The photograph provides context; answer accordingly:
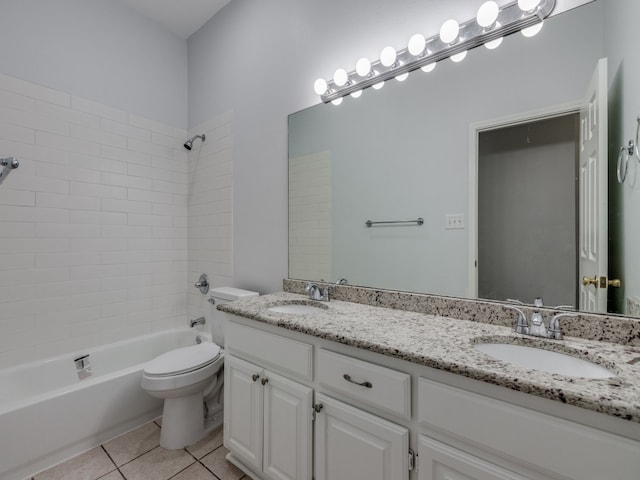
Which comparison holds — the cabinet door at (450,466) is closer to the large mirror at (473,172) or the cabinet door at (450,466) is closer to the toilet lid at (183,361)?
the large mirror at (473,172)

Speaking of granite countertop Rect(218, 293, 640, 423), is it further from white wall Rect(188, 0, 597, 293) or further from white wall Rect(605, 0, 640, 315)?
white wall Rect(188, 0, 597, 293)

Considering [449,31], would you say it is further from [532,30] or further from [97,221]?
[97,221]

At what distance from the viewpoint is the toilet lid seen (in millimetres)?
1693

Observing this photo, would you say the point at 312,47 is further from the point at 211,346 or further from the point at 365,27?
the point at 211,346

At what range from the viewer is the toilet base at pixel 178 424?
5.75 feet

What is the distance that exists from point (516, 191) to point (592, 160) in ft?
0.80

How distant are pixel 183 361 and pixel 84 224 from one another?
1.24 meters

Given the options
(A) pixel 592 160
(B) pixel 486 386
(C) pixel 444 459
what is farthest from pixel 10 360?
(A) pixel 592 160

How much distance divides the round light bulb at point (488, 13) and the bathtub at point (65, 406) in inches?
102

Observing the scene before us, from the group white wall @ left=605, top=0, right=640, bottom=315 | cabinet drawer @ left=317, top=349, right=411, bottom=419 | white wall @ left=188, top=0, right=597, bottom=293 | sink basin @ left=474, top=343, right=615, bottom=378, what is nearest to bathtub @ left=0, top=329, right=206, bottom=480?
white wall @ left=188, top=0, right=597, bottom=293

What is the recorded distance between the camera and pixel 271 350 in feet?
4.32

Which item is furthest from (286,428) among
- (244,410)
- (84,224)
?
(84,224)

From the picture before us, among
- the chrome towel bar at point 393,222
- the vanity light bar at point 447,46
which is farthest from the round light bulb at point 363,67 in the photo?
the chrome towel bar at point 393,222

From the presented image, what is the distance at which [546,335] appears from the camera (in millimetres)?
1029
